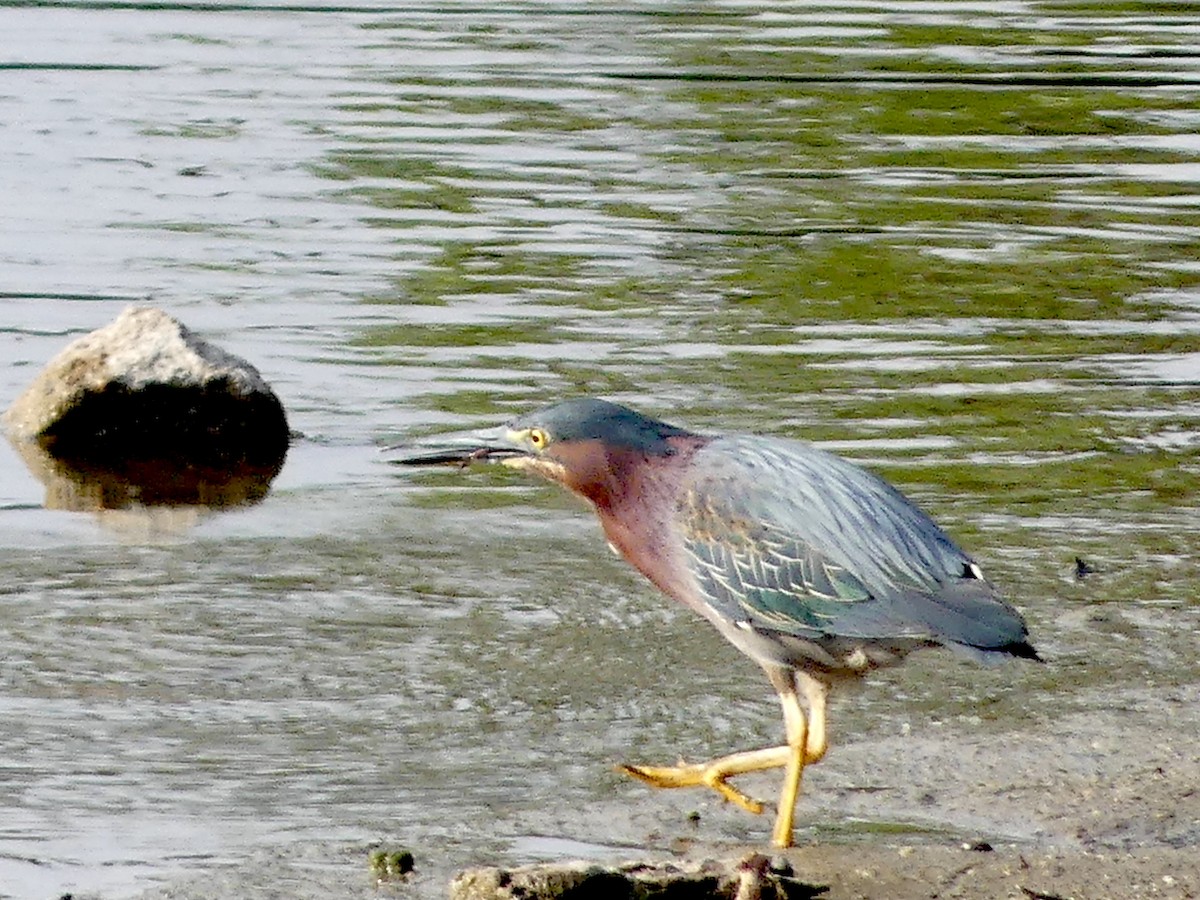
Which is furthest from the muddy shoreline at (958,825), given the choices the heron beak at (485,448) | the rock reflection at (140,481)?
the rock reflection at (140,481)

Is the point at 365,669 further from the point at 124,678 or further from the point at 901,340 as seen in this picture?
the point at 901,340

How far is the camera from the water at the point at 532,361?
19.9 ft

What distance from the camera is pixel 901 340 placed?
10930 mm

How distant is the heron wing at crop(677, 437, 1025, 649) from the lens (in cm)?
544

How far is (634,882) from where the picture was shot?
4.80 meters

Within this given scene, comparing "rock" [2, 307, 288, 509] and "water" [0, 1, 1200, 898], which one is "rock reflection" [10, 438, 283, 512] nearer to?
"rock" [2, 307, 288, 509]

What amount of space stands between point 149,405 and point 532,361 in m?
1.67

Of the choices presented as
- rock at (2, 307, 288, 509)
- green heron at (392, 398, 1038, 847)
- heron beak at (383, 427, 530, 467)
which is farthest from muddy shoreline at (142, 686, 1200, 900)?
rock at (2, 307, 288, 509)

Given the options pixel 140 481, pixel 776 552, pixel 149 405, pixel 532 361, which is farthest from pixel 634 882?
pixel 532 361

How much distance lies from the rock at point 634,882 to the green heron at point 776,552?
0.48m

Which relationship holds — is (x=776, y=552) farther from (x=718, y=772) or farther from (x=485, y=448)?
(x=485, y=448)

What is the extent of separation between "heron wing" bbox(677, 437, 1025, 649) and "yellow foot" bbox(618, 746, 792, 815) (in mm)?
311

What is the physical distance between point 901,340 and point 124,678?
5002 mm

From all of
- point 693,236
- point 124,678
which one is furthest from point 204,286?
point 124,678
